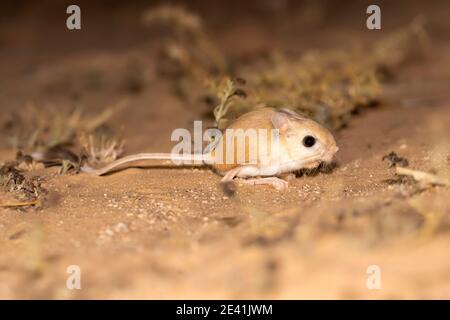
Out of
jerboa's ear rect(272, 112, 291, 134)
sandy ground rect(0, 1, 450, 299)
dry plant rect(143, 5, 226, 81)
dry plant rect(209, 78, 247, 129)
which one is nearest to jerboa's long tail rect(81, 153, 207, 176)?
sandy ground rect(0, 1, 450, 299)

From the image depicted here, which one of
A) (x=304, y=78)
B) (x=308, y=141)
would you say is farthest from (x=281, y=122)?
(x=304, y=78)

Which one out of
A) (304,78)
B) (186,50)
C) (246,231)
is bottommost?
(246,231)

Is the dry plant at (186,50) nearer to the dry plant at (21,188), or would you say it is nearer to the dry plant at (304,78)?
the dry plant at (304,78)

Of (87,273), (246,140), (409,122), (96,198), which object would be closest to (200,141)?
(246,140)

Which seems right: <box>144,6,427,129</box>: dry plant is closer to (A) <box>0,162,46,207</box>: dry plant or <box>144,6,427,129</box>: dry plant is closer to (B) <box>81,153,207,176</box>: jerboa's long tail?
(B) <box>81,153,207,176</box>: jerboa's long tail

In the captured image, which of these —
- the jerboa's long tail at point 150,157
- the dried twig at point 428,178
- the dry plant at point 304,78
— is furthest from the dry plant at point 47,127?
the dried twig at point 428,178

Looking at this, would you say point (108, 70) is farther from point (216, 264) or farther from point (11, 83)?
point (216, 264)

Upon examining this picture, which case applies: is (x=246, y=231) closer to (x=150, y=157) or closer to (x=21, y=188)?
(x=150, y=157)

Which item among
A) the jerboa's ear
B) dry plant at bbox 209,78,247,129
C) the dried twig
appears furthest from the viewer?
dry plant at bbox 209,78,247,129
